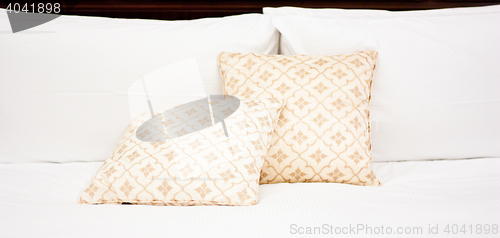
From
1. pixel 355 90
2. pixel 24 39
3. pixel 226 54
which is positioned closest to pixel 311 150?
pixel 355 90

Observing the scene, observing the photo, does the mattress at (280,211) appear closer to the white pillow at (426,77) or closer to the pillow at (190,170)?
the pillow at (190,170)

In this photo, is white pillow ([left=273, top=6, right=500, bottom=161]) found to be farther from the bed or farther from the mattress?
the mattress

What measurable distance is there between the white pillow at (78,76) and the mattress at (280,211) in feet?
0.39

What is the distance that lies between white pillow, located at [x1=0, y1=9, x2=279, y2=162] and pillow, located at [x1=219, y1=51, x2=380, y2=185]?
170 millimetres

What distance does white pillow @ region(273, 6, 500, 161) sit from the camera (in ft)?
3.52

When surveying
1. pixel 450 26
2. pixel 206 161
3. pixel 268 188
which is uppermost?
pixel 450 26

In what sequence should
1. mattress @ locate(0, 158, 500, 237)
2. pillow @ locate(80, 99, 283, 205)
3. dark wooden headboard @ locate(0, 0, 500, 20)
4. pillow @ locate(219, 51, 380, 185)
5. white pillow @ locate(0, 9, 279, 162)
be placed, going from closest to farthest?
mattress @ locate(0, 158, 500, 237)
pillow @ locate(80, 99, 283, 205)
pillow @ locate(219, 51, 380, 185)
white pillow @ locate(0, 9, 279, 162)
dark wooden headboard @ locate(0, 0, 500, 20)

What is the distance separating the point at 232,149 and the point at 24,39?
736 millimetres

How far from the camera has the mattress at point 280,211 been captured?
0.71m

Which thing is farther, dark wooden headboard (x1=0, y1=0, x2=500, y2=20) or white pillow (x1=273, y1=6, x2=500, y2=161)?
dark wooden headboard (x1=0, y1=0, x2=500, y2=20)

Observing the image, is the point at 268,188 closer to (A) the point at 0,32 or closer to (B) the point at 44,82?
(B) the point at 44,82

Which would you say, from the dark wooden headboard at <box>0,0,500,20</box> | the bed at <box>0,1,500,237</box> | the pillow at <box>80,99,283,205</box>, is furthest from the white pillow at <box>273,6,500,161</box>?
the pillow at <box>80,99,283,205</box>

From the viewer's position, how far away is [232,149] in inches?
33.3

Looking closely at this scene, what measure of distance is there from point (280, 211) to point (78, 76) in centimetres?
73
